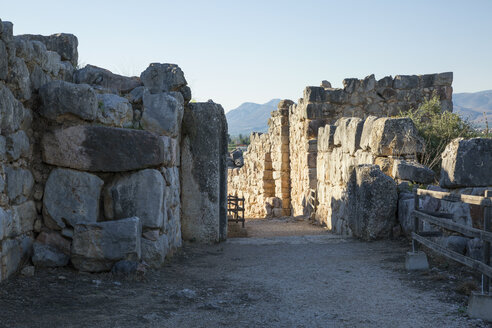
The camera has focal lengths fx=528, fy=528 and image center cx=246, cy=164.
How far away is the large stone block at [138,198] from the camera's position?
18.7ft

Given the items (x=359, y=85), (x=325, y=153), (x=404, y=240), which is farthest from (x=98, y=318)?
(x=359, y=85)

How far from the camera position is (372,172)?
26.3 feet

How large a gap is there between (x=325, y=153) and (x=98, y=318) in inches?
328

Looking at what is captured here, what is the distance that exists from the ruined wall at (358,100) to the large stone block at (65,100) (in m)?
8.60

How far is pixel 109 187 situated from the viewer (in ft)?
18.7

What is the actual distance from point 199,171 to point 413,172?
329cm

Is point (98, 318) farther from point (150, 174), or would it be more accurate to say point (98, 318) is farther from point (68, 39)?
point (68, 39)

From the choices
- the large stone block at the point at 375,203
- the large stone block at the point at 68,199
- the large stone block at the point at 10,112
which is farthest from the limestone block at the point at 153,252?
the large stone block at the point at 375,203

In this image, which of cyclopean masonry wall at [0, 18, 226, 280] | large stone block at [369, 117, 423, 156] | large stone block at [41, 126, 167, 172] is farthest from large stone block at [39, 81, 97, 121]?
large stone block at [369, 117, 423, 156]

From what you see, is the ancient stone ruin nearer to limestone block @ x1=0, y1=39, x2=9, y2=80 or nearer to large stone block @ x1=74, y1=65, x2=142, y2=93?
large stone block @ x1=74, y1=65, x2=142, y2=93

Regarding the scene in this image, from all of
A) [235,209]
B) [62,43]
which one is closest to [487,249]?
[62,43]

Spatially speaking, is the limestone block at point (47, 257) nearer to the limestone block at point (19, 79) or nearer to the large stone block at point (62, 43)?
the limestone block at point (19, 79)

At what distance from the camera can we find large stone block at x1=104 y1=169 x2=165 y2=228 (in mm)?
5688

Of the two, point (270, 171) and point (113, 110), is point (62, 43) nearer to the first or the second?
point (113, 110)
